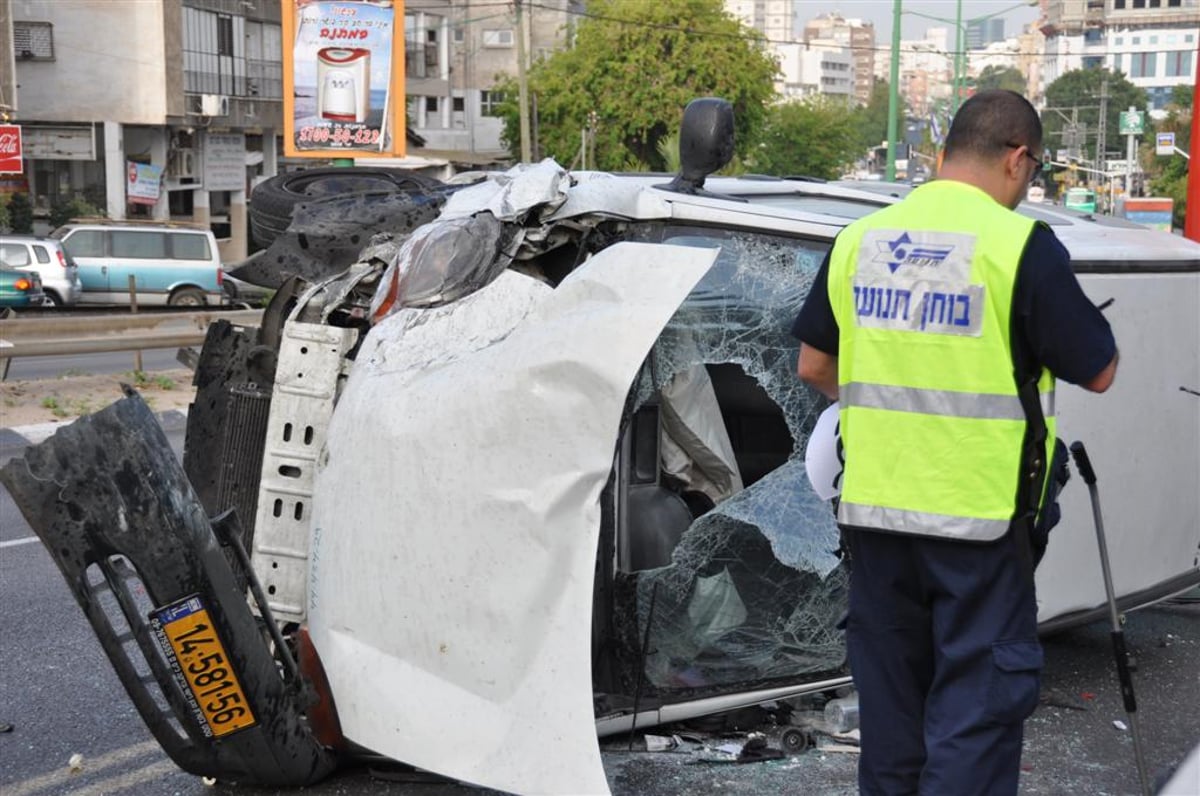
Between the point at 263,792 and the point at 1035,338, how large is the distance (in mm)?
2332

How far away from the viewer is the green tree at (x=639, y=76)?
50594 mm

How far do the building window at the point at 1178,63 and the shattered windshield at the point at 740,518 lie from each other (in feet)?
452

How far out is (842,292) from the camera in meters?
3.15

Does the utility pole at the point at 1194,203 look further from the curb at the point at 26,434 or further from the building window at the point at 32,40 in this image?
the building window at the point at 32,40

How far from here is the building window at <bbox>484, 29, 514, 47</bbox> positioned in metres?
65.5

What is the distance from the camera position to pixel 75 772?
13.9 ft

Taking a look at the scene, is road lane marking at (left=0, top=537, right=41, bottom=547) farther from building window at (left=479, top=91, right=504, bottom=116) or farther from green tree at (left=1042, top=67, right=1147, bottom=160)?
green tree at (left=1042, top=67, right=1147, bottom=160)

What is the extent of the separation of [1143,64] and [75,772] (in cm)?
14629

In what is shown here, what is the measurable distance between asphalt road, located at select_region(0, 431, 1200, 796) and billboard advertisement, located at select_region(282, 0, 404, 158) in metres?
19.6

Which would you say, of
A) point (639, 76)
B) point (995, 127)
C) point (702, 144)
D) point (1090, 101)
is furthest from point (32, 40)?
point (1090, 101)

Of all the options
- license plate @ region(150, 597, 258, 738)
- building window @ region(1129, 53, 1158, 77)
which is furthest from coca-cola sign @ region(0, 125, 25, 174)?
building window @ region(1129, 53, 1158, 77)

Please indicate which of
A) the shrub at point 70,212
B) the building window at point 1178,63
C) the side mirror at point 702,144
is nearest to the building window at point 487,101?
the shrub at point 70,212

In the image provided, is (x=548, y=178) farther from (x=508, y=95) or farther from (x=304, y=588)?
(x=508, y=95)

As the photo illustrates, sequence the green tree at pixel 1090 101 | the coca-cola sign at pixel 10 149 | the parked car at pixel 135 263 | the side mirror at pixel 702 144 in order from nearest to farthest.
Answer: the side mirror at pixel 702 144, the coca-cola sign at pixel 10 149, the parked car at pixel 135 263, the green tree at pixel 1090 101
